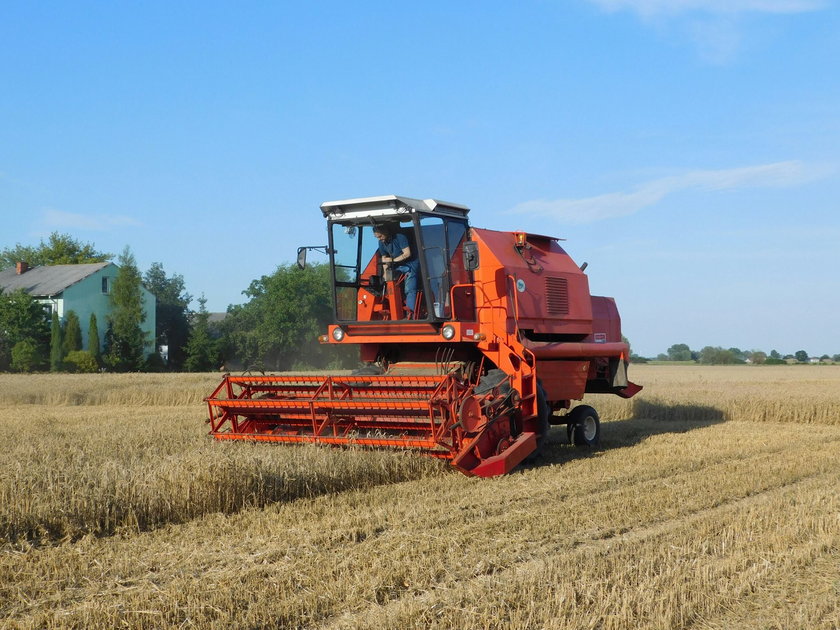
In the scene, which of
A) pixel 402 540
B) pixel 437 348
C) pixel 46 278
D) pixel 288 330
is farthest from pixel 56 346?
pixel 402 540

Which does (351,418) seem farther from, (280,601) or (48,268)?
(48,268)

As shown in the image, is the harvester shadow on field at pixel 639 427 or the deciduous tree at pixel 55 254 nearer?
the harvester shadow on field at pixel 639 427

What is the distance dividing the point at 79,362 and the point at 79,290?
19.0 feet

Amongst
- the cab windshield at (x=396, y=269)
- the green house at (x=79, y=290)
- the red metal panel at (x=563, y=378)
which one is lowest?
the red metal panel at (x=563, y=378)

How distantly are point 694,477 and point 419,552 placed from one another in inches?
158

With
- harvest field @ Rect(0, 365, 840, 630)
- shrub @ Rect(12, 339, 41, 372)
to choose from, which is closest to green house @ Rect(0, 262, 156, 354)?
shrub @ Rect(12, 339, 41, 372)

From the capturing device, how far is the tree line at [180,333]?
36.9m

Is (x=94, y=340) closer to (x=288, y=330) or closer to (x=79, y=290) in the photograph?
(x=79, y=290)

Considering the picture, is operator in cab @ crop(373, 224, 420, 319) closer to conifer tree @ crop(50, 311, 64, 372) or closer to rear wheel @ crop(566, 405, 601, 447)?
rear wheel @ crop(566, 405, 601, 447)

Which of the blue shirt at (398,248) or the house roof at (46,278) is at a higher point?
the house roof at (46,278)

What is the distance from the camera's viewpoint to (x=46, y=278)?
1687 inches

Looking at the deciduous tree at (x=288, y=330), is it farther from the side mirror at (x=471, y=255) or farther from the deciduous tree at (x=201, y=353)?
the side mirror at (x=471, y=255)

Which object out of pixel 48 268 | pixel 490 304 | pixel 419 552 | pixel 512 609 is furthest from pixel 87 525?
pixel 48 268

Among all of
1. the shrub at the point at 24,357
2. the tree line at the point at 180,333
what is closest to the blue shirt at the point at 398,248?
the tree line at the point at 180,333
